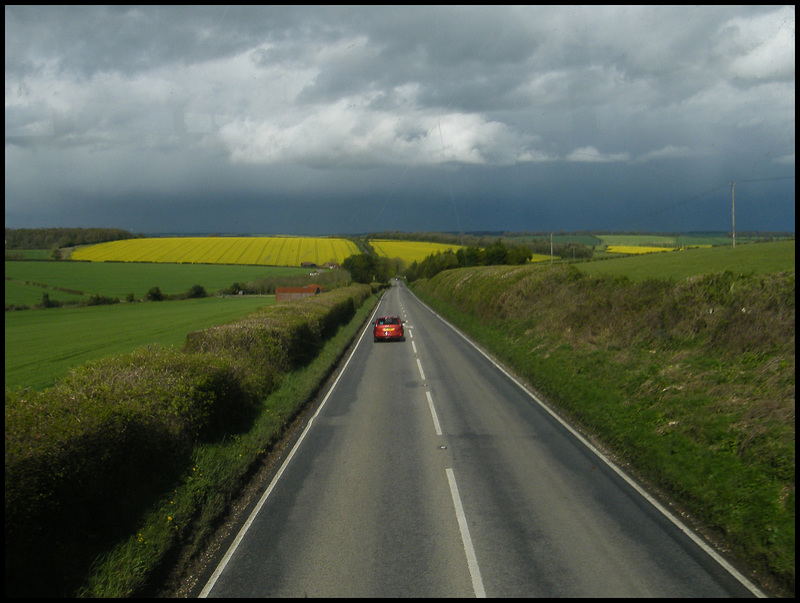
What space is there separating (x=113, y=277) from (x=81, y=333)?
114 ft

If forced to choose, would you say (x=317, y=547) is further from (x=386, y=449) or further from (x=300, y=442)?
(x=300, y=442)

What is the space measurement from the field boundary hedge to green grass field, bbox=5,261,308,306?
23.5 metres

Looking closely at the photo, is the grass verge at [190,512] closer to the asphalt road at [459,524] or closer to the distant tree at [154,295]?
the asphalt road at [459,524]

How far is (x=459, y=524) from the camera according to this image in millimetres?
6656

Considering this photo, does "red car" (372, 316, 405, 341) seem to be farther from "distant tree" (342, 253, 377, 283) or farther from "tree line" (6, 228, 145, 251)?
"distant tree" (342, 253, 377, 283)

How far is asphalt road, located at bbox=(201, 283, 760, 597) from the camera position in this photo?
531cm

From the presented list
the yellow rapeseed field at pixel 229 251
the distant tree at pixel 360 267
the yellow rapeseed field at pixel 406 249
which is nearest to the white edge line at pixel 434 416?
the distant tree at pixel 360 267

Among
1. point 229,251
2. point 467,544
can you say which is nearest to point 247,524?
point 467,544

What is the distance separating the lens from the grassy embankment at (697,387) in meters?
6.42

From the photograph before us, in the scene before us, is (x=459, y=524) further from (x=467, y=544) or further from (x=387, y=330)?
(x=387, y=330)

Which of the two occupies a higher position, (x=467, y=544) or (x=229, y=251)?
(x=229, y=251)

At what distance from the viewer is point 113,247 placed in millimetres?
91125

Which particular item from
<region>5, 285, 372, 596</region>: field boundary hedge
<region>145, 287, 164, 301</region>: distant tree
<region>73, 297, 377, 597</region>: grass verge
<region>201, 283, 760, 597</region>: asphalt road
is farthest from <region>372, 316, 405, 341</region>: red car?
<region>145, 287, 164, 301</region>: distant tree

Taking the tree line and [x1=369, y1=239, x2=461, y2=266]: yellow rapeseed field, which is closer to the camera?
the tree line
